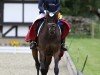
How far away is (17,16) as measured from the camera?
27.4 meters

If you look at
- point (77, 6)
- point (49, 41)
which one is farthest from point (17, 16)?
point (49, 41)

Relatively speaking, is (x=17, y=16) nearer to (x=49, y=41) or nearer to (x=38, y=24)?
(x=38, y=24)

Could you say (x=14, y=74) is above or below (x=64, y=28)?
below

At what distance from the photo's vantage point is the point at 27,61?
1714cm

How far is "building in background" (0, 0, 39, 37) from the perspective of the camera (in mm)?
27188

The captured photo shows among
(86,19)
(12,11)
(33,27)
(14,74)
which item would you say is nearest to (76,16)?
(86,19)

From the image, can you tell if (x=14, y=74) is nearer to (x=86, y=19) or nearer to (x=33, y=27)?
(x=33, y=27)

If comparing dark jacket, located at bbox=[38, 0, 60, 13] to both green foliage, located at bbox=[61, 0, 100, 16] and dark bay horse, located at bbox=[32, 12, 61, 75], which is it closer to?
dark bay horse, located at bbox=[32, 12, 61, 75]

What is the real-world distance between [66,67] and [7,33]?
12.4 metres

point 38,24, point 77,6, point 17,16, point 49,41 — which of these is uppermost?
point 38,24

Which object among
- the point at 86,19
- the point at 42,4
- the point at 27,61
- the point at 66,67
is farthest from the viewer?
the point at 86,19

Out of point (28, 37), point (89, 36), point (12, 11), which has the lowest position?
point (89, 36)

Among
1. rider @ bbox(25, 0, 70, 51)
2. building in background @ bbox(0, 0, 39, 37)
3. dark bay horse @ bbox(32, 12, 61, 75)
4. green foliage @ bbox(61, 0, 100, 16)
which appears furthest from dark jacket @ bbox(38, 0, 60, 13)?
green foliage @ bbox(61, 0, 100, 16)

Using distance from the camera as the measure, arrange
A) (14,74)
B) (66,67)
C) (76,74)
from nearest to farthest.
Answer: (76,74), (14,74), (66,67)
